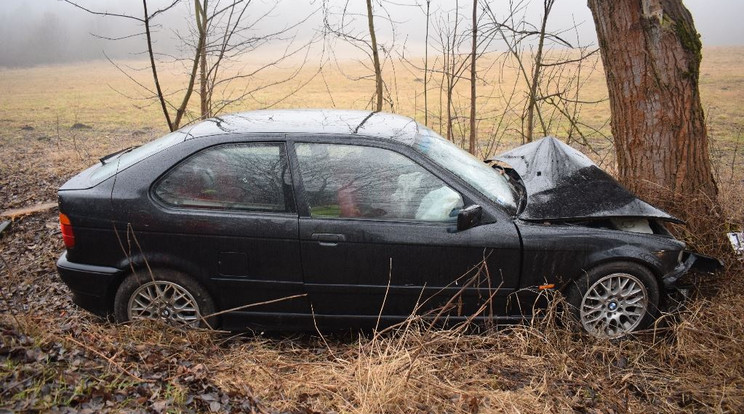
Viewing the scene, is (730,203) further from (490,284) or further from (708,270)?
(490,284)

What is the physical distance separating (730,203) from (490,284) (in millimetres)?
3361

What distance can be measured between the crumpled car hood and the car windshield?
15cm

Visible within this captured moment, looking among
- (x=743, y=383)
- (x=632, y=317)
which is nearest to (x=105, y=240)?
(x=632, y=317)

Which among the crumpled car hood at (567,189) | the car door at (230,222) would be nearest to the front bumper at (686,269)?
the crumpled car hood at (567,189)

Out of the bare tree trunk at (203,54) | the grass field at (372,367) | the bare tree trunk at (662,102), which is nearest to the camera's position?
the grass field at (372,367)

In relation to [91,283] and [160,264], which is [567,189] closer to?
[160,264]

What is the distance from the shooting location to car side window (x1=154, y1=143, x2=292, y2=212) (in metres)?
3.72

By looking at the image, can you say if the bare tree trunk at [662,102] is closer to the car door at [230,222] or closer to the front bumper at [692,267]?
the front bumper at [692,267]

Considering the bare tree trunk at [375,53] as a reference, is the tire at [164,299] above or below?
below

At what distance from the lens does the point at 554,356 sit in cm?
356

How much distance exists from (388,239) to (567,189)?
1452mm

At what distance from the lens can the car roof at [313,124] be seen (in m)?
3.87

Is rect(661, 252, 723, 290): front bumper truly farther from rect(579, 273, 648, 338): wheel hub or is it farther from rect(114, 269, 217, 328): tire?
rect(114, 269, 217, 328): tire

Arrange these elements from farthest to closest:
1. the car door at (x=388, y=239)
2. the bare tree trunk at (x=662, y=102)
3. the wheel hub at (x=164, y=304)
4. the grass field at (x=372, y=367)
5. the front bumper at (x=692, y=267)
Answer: the bare tree trunk at (x=662, y=102), the front bumper at (x=692, y=267), the wheel hub at (x=164, y=304), the car door at (x=388, y=239), the grass field at (x=372, y=367)
